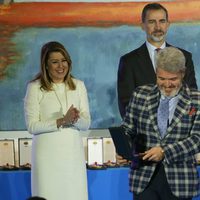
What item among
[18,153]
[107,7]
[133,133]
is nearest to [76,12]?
[107,7]

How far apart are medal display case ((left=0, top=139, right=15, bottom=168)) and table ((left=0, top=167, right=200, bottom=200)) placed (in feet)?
0.73

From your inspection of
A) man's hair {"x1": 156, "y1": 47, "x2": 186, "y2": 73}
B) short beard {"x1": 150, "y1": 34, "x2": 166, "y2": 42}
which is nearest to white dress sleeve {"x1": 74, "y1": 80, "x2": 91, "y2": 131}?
short beard {"x1": 150, "y1": 34, "x2": 166, "y2": 42}

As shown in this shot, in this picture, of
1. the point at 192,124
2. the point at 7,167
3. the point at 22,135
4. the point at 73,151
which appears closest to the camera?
the point at 192,124

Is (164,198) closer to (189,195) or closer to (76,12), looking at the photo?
(189,195)

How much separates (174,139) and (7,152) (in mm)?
1955

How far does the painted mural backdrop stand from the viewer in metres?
4.96

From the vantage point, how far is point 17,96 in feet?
16.3

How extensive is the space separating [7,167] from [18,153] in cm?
18

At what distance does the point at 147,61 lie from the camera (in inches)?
173

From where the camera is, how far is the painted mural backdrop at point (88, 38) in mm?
4957

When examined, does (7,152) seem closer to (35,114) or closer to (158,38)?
(35,114)

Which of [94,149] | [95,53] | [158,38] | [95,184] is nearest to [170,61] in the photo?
[158,38]

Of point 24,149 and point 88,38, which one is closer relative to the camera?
point 24,149

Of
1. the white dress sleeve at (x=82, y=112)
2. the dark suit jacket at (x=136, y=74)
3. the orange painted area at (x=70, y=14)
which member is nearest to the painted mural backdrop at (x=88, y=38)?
the orange painted area at (x=70, y=14)
